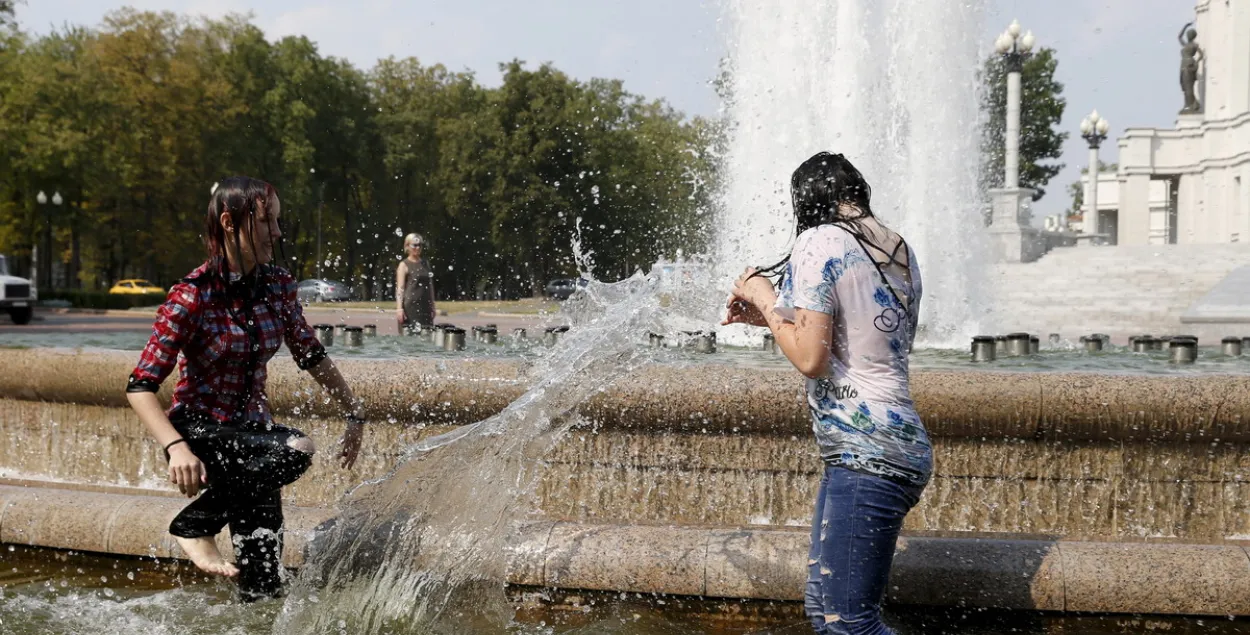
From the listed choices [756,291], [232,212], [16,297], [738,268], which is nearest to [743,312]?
[756,291]

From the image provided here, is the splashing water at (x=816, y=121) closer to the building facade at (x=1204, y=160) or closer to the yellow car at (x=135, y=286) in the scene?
the building facade at (x=1204, y=160)

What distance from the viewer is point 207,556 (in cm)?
344

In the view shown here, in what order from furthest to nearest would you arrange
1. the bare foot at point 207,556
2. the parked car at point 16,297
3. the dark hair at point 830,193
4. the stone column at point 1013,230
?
the stone column at point 1013,230 < the parked car at point 16,297 < the bare foot at point 207,556 < the dark hair at point 830,193

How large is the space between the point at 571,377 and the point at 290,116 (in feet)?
150

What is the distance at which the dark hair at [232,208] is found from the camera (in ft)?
10.6

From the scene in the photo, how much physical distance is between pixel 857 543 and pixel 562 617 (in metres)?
1.72

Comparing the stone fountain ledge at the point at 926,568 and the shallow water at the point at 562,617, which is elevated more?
the stone fountain ledge at the point at 926,568

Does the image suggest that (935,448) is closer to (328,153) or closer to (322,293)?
(322,293)

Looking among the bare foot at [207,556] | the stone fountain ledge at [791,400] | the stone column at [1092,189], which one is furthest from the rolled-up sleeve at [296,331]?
the stone column at [1092,189]

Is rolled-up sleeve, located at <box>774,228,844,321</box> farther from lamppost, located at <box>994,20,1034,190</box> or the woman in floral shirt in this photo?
lamppost, located at <box>994,20,1034,190</box>

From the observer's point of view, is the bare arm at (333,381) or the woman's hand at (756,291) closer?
the woman's hand at (756,291)

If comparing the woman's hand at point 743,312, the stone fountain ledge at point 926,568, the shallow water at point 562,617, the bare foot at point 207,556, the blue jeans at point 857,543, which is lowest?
the shallow water at point 562,617

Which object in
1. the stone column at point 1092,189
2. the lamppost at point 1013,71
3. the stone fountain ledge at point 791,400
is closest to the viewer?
the stone fountain ledge at point 791,400

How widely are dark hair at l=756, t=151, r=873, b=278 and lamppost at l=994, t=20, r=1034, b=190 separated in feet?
119
